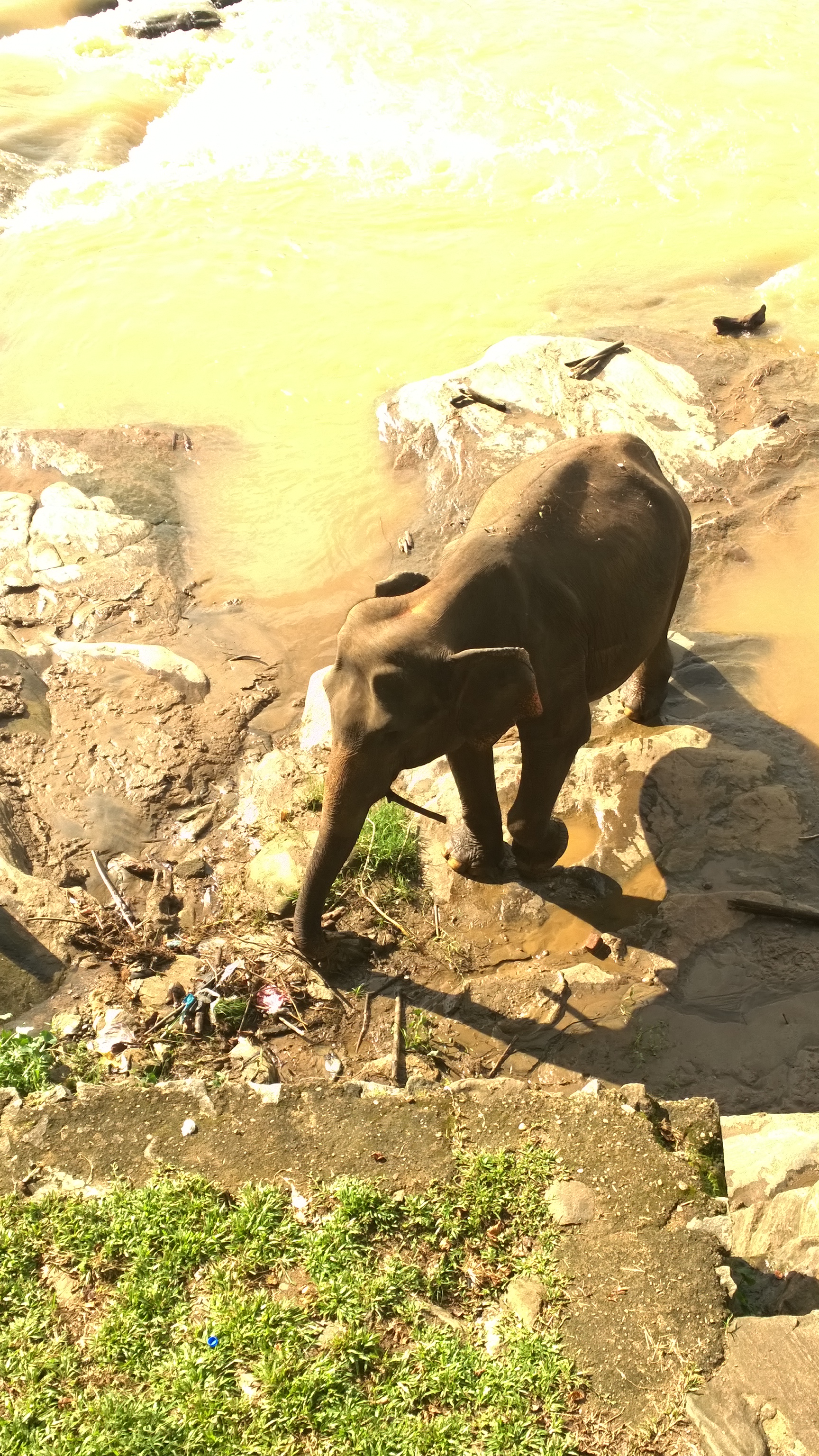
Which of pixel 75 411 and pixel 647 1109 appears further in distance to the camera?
pixel 75 411

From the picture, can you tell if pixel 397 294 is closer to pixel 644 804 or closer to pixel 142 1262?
pixel 644 804

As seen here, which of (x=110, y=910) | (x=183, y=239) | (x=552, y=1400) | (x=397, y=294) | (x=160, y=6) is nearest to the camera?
(x=552, y=1400)

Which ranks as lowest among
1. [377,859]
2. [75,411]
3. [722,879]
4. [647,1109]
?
[722,879]

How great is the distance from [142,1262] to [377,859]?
2.92m

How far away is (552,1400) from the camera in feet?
12.2

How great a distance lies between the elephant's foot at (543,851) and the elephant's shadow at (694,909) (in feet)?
0.99

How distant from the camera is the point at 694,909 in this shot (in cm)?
633

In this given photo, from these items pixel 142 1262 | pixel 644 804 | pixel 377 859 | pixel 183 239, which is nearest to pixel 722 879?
pixel 644 804

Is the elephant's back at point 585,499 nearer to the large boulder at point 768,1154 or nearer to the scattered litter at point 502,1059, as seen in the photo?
the scattered litter at point 502,1059

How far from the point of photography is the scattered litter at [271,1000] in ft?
19.1

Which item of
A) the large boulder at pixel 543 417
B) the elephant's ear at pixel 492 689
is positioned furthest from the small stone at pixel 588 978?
the large boulder at pixel 543 417

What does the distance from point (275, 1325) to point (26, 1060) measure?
76.9 inches

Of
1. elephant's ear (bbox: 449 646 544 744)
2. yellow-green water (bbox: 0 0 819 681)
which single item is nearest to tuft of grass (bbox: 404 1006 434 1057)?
elephant's ear (bbox: 449 646 544 744)

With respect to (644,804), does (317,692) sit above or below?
above
